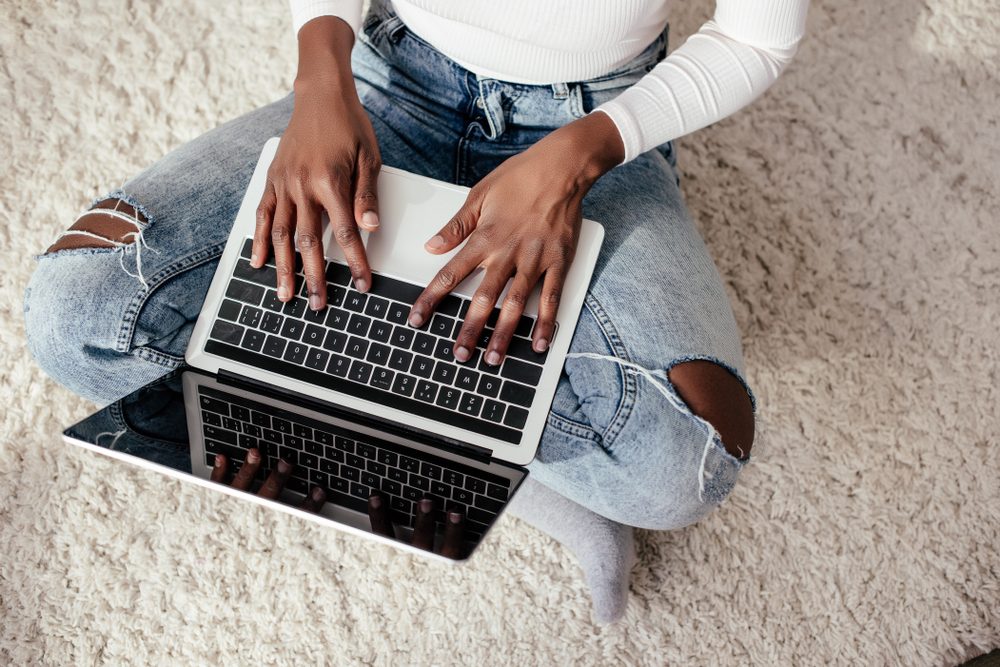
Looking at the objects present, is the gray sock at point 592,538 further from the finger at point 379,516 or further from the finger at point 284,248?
the finger at point 284,248

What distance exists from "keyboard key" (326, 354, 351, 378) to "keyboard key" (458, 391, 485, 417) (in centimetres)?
13

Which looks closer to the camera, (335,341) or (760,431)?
(335,341)

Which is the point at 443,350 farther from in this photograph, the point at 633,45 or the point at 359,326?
Answer: the point at 633,45

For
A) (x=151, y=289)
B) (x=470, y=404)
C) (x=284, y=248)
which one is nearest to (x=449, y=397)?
(x=470, y=404)

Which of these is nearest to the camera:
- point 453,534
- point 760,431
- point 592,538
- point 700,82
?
point 453,534

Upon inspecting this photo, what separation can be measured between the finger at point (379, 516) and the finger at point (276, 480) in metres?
0.09

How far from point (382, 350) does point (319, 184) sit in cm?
19

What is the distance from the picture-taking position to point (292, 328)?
0.80 meters

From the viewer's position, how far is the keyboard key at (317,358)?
2.60ft

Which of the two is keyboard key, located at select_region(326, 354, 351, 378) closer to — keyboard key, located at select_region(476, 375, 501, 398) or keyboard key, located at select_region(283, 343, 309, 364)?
keyboard key, located at select_region(283, 343, 309, 364)

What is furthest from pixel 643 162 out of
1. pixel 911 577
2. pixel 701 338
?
pixel 911 577

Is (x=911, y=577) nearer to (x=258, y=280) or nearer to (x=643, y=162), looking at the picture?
(x=643, y=162)

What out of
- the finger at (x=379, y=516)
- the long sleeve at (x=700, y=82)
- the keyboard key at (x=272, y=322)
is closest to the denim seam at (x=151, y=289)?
the keyboard key at (x=272, y=322)

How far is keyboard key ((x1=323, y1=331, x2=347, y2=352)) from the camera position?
2.62 ft
